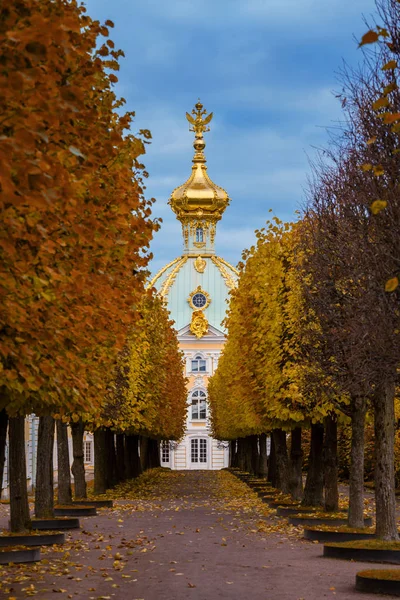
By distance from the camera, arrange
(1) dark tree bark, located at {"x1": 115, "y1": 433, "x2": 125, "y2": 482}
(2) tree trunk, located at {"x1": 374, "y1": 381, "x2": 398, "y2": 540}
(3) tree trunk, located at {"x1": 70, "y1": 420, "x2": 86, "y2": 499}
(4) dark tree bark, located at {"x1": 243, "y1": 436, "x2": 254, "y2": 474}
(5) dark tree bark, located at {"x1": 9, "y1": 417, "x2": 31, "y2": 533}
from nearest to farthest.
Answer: (2) tree trunk, located at {"x1": 374, "y1": 381, "x2": 398, "y2": 540}, (5) dark tree bark, located at {"x1": 9, "y1": 417, "x2": 31, "y2": 533}, (3) tree trunk, located at {"x1": 70, "y1": 420, "x2": 86, "y2": 499}, (1) dark tree bark, located at {"x1": 115, "y1": 433, "x2": 125, "y2": 482}, (4) dark tree bark, located at {"x1": 243, "y1": 436, "x2": 254, "y2": 474}

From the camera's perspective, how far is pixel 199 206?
155 m

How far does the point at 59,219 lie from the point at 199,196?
142206 mm

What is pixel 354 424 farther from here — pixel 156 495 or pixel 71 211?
pixel 156 495

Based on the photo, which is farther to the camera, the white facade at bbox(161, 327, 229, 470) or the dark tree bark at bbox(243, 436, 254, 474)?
the white facade at bbox(161, 327, 229, 470)

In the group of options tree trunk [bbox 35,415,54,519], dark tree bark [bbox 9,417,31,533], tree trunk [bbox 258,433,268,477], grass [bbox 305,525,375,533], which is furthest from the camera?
tree trunk [bbox 258,433,268,477]

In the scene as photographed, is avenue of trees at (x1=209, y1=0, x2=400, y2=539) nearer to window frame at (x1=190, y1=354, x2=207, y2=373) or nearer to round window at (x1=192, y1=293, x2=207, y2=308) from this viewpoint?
window frame at (x1=190, y1=354, x2=207, y2=373)

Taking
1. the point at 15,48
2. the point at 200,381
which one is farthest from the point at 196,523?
the point at 200,381

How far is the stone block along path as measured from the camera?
15914 mm

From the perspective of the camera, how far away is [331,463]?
96.5 ft

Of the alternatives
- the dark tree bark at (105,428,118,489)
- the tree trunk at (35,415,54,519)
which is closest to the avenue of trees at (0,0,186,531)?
the tree trunk at (35,415,54,519)

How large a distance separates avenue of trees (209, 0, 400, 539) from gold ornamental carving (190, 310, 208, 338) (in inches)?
3462

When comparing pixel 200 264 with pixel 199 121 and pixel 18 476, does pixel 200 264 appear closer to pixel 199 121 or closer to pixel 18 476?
pixel 199 121

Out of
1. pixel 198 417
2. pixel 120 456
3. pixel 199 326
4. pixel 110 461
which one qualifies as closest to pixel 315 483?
pixel 110 461

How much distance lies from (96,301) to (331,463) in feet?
48.6
